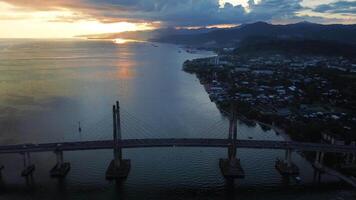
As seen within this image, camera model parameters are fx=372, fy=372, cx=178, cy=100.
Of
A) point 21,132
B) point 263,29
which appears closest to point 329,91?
point 21,132

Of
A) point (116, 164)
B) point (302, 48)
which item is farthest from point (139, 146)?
point (302, 48)

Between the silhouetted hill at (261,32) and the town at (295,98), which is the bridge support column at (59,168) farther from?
the silhouetted hill at (261,32)

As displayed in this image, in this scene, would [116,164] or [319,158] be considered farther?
[319,158]

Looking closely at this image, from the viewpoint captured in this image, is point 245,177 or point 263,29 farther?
point 263,29

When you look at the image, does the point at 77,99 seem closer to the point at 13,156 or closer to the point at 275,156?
the point at 13,156

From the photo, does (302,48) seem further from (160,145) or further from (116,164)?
(116,164)

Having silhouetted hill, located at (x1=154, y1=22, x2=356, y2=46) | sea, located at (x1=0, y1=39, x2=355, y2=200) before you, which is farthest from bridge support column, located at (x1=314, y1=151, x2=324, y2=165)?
silhouetted hill, located at (x1=154, y1=22, x2=356, y2=46)

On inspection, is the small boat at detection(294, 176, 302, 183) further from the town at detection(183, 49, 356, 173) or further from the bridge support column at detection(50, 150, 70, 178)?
the bridge support column at detection(50, 150, 70, 178)
